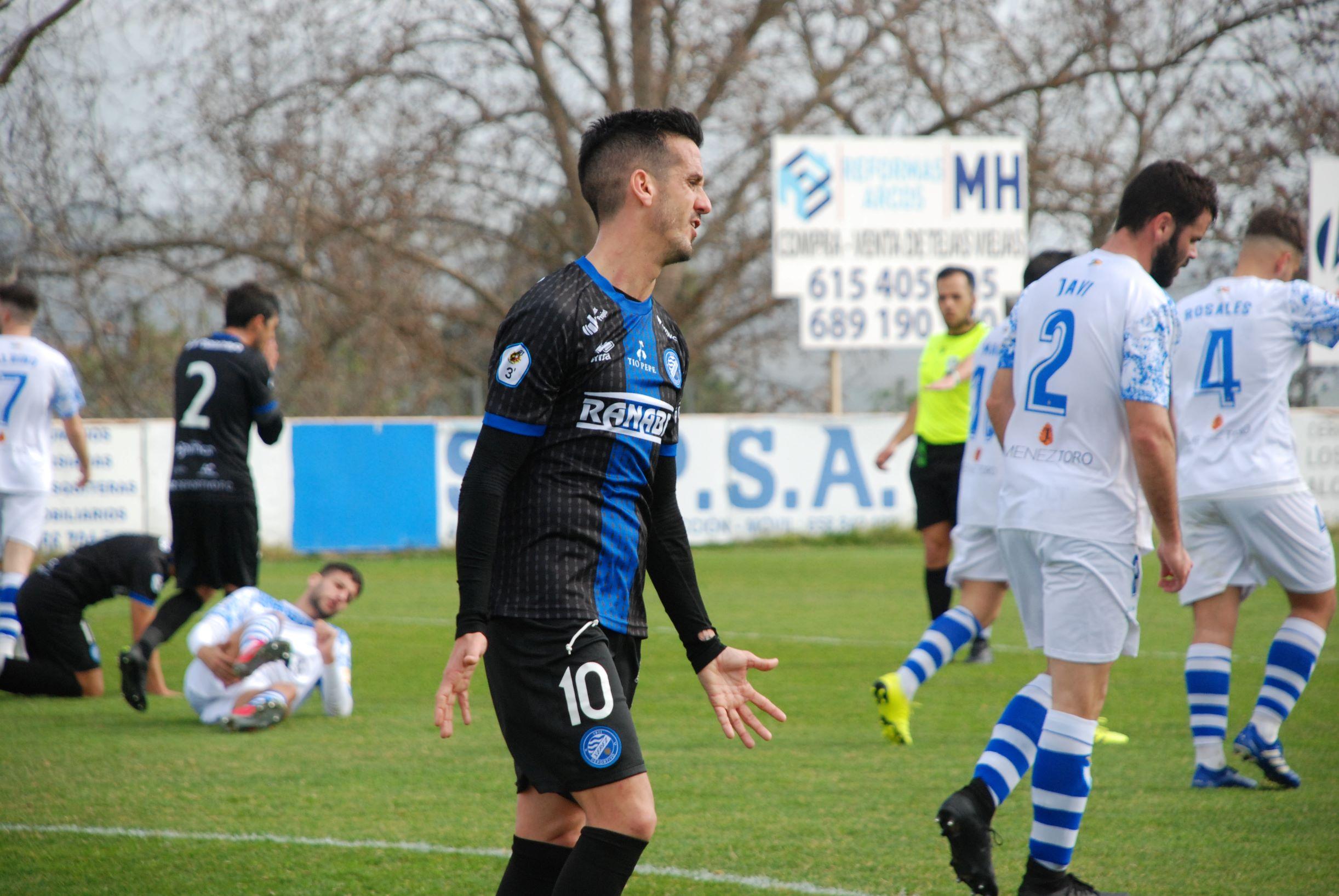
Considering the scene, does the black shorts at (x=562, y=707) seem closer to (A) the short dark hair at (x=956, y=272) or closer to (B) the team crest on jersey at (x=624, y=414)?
(B) the team crest on jersey at (x=624, y=414)

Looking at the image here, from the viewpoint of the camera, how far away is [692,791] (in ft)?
17.5

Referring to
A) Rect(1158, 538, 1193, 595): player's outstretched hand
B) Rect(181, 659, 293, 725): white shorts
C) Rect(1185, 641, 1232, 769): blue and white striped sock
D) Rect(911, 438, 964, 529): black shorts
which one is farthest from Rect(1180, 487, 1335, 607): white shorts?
Rect(181, 659, 293, 725): white shorts

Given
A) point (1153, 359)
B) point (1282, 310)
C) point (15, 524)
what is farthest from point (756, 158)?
point (1153, 359)

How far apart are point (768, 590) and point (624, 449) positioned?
9.95 m

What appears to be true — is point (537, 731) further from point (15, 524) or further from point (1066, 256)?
point (15, 524)

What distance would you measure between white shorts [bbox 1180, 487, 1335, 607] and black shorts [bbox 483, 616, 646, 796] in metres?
3.33

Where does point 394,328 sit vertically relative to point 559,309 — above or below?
above

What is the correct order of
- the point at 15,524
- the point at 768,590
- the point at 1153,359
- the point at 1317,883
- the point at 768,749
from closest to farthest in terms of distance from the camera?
the point at 1153,359 → the point at 1317,883 → the point at 768,749 → the point at 15,524 → the point at 768,590

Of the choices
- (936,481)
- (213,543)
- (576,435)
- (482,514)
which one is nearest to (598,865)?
(482,514)

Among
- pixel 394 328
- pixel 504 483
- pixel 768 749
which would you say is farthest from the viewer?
pixel 394 328

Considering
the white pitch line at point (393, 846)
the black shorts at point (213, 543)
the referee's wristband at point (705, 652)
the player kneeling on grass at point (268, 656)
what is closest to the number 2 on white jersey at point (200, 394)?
the black shorts at point (213, 543)

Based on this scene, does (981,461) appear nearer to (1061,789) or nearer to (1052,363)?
(1052,363)

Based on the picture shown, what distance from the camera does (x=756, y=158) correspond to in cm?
2325

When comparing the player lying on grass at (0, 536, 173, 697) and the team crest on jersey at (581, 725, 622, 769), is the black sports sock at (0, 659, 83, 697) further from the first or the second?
the team crest on jersey at (581, 725, 622, 769)
